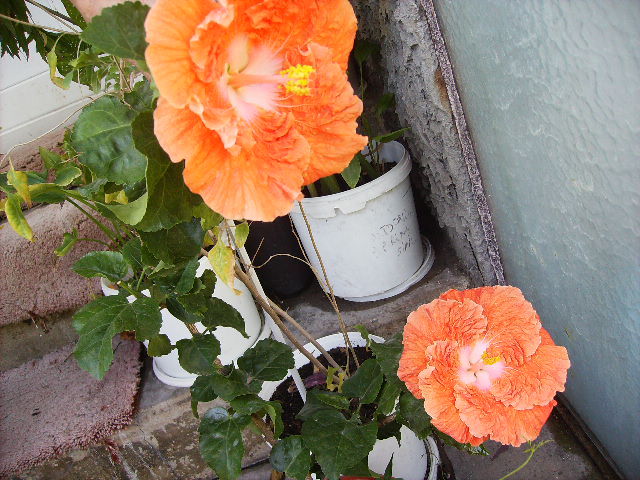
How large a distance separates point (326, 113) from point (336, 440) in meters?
0.57

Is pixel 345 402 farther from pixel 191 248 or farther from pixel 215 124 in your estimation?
pixel 215 124

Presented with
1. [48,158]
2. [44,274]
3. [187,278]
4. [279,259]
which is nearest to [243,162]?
[187,278]

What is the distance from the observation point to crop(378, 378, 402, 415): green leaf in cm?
89

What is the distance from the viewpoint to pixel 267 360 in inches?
37.5

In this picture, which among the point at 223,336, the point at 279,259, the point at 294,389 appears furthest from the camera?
the point at 279,259

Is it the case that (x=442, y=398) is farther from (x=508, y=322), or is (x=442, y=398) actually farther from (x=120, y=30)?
(x=120, y=30)

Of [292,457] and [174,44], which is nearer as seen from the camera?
[174,44]

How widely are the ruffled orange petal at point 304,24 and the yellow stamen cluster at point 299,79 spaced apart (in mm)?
30

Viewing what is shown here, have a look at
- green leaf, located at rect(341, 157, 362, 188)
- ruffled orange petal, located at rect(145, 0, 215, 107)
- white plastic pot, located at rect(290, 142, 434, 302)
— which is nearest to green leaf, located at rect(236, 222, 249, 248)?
ruffled orange petal, located at rect(145, 0, 215, 107)

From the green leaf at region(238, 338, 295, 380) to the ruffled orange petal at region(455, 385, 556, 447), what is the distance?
0.30m

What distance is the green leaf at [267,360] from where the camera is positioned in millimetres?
938

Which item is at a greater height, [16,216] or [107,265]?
[16,216]

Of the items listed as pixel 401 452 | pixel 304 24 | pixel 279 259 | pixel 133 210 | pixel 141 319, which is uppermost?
pixel 304 24

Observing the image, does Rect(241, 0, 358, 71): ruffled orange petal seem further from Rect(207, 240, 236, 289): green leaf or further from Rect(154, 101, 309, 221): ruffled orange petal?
Rect(207, 240, 236, 289): green leaf
